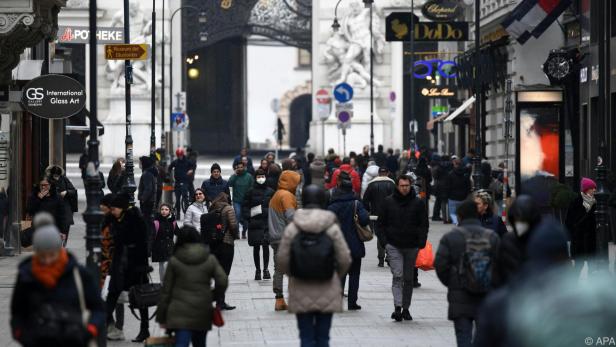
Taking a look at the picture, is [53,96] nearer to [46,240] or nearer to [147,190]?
[147,190]

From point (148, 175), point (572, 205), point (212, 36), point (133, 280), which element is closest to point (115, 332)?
point (133, 280)

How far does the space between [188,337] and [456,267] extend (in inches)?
82.0

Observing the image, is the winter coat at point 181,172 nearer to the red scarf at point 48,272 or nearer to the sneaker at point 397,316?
the sneaker at point 397,316

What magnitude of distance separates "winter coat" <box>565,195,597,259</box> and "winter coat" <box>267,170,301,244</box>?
3.23 m

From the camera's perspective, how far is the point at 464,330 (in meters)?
11.4

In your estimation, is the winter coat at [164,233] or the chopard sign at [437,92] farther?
the chopard sign at [437,92]

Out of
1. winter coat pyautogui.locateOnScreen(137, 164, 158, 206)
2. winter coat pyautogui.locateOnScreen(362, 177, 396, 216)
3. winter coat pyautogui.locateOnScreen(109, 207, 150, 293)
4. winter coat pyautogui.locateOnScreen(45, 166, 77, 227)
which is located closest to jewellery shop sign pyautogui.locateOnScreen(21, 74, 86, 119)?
winter coat pyautogui.locateOnScreen(45, 166, 77, 227)

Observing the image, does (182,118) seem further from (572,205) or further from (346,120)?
(572,205)

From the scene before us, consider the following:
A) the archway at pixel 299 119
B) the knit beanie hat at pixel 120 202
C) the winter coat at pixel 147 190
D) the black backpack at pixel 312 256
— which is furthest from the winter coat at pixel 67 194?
the archway at pixel 299 119

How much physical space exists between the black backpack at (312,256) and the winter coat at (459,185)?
19.9 meters

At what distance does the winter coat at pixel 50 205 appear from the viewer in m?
20.8

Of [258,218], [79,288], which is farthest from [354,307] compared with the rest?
[79,288]

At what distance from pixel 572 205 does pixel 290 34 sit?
145 ft

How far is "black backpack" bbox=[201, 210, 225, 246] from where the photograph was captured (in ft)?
56.5
